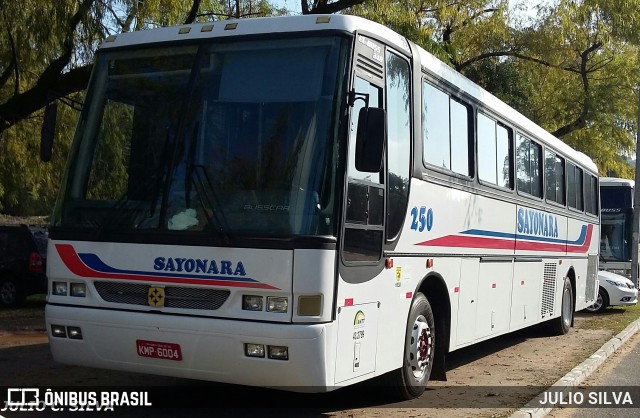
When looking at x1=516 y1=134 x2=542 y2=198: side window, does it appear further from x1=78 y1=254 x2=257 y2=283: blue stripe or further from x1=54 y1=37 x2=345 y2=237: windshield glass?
x1=78 y1=254 x2=257 y2=283: blue stripe

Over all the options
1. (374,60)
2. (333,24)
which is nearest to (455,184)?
(374,60)

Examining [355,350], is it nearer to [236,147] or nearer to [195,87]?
[236,147]

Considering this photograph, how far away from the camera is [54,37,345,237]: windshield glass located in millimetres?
6500

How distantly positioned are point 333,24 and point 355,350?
2.71 m

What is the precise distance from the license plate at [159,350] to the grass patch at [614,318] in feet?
34.7

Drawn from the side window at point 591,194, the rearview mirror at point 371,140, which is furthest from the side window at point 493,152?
the side window at point 591,194

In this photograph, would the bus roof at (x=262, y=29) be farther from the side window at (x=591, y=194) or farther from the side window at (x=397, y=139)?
the side window at (x=591, y=194)

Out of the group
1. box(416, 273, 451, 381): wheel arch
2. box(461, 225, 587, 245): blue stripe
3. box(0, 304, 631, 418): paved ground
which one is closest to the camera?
box(0, 304, 631, 418): paved ground

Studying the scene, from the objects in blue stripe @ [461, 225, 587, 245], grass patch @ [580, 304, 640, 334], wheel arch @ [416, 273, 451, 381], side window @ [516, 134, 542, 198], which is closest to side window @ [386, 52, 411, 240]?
→ wheel arch @ [416, 273, 451, 381]

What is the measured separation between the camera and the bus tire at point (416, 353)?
7.88 m

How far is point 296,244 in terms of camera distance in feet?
20.7

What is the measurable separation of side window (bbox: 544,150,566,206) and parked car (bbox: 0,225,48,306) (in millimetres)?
10390

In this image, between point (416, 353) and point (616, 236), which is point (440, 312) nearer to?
point (416, 353)

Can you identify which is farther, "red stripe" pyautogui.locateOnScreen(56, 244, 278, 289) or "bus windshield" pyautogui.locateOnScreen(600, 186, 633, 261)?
"bus windshield" pyautogui.locateOnScreen(600, 186, 633, 261)
